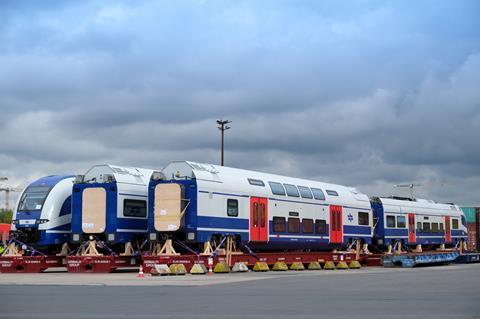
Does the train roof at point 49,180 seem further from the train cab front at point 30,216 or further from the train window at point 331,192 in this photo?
the train window at point 331,192

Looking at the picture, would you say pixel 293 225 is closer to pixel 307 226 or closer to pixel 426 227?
pixel 307 226

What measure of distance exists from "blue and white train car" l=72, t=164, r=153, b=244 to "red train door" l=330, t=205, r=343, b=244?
Answer: 13.3m

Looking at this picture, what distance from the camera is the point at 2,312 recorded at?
1532 cm

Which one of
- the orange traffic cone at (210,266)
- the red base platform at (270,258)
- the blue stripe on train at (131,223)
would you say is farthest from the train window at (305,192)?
the orange traffic cone at (210,266)

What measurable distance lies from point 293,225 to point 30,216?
13.9m

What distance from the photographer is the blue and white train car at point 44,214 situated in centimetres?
Result: 3647

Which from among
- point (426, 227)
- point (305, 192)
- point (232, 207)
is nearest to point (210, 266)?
point (232, 207)

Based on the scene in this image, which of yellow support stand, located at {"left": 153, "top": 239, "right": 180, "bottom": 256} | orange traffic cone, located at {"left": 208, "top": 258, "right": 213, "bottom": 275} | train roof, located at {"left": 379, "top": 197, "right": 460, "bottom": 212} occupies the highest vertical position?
train roof, located at {"left": 379, "top": 197, "right": 460, "bottom": 212}

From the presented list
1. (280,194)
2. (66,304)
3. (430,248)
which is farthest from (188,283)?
(430,248)

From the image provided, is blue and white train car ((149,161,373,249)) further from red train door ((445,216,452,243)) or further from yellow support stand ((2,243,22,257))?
red train door ((445,216,452,243))

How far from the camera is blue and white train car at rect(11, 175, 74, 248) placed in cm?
3647

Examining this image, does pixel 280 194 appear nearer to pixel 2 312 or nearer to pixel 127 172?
pixel 127 172

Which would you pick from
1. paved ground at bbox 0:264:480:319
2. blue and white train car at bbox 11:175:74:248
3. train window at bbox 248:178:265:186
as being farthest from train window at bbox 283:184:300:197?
paved ground at bbox 0:264:480:319

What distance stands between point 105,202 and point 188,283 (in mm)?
11627
